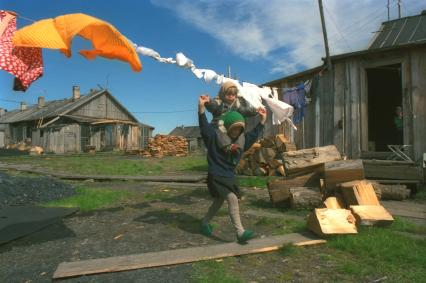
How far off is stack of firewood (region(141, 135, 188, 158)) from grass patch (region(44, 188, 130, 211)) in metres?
19.5

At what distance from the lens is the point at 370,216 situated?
5387 millimetres

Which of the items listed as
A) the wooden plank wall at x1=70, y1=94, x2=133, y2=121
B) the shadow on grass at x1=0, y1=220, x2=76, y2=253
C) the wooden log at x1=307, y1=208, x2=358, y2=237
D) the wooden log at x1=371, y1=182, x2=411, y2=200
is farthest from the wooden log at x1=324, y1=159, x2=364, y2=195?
the wooden plank wall at x1=70, y1=94, x2=133, y2=121

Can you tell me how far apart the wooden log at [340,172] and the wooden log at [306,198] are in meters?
0.21

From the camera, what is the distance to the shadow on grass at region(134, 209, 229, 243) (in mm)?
5727

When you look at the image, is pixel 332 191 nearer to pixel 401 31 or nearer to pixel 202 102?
pixel 202 102

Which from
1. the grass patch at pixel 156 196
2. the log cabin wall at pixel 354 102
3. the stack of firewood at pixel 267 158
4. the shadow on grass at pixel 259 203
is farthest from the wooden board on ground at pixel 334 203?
the stack of firewood at pixel 267 158

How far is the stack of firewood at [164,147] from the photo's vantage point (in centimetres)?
2908

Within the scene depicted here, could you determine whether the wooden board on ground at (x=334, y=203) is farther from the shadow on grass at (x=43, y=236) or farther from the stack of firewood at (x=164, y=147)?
the stack of firewood at (x=164, y=147)

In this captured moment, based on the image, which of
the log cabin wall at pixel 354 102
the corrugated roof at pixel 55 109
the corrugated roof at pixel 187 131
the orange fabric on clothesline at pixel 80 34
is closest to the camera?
the orange fabric on clothesline at pixel 80 34

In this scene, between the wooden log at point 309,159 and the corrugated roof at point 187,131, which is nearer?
the wooden log at point 309,159

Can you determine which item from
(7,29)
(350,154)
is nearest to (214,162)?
(7,29)

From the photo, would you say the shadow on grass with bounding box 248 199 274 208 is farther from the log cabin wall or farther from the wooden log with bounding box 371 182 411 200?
the log cabin wall

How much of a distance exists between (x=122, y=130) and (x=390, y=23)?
90.9ft

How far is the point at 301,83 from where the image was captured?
41.8 ft
